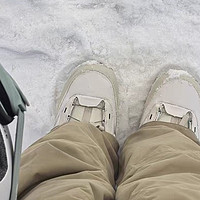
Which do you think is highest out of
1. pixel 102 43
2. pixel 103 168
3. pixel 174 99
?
pixel 102 43

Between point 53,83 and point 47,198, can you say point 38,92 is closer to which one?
point 53,83

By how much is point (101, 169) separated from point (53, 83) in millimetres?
379

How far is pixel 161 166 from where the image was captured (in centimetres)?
72

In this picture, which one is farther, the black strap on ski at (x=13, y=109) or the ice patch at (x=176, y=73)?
the ice patch at (x=176, y=73)

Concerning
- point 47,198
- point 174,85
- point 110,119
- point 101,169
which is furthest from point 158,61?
point 47,198

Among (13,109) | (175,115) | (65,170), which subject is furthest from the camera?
(175,115)

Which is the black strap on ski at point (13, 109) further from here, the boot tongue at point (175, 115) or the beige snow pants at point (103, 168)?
the boot tongue at point (175, 115)

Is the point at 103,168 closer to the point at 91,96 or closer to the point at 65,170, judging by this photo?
the point at 65,170

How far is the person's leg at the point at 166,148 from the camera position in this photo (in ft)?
2.19

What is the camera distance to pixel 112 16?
110 centimetres

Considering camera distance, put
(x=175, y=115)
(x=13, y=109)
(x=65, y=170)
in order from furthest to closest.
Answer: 1. (x=175, y=115)
2. (x=65, y=170)
3. (x=13, y=109)

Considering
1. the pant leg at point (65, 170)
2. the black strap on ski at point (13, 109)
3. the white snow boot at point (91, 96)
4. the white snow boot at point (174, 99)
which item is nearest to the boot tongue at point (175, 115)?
the white snow boot at point (174, 99)

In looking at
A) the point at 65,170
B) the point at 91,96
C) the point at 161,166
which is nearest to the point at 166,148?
the point at 161,166

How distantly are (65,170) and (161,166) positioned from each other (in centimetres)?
16
